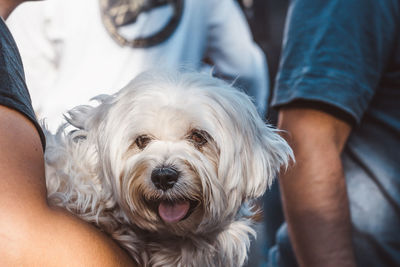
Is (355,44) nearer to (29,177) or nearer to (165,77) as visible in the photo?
(165,77)

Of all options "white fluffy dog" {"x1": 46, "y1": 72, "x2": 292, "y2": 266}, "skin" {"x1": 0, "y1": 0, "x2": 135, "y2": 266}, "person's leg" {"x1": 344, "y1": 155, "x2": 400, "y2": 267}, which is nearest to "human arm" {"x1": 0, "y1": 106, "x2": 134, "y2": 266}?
"skin" {"x1": 0, "y1": 0, "x2": 135, "y2": 266}

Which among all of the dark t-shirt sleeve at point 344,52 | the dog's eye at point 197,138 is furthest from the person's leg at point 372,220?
the dog's eye at point 197,138

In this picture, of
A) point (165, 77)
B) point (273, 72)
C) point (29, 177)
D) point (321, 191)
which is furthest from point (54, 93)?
point (273, 72)

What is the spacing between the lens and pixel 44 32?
251 cm

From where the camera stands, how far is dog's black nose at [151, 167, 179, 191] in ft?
4.38

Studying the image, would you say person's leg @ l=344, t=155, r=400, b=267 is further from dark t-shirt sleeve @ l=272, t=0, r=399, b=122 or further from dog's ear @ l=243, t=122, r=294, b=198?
dog's ear @ l=243, t=122, r=294, b=198

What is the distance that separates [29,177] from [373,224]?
1415 mm

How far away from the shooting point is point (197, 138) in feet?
4.76

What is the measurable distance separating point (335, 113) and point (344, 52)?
0.69 ft

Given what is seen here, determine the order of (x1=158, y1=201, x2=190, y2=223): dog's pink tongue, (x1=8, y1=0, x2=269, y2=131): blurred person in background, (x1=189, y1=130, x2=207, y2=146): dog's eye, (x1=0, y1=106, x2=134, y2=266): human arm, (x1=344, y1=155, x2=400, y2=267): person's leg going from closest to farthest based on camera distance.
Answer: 1. (x1=0, y1=106, x2=134, y2=266): human arm
2. (x1=158, y1=201, x2=190, y2=223): dog's pink tongue
3. (x1=189, y1=130, x2=207, y2=146): dog's eye
4. (x1=344, y1=155, x2=400, y2=267): person's leg
5. (x1=8, y1=0, x2=269, y2=131): blurred person in background

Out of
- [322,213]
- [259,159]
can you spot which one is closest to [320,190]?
[322,213]

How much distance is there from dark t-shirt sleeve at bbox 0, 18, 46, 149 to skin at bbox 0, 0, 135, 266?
0.02 m

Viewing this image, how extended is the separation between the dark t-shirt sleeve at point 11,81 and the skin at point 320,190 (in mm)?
995

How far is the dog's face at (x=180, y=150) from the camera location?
4.45ft
